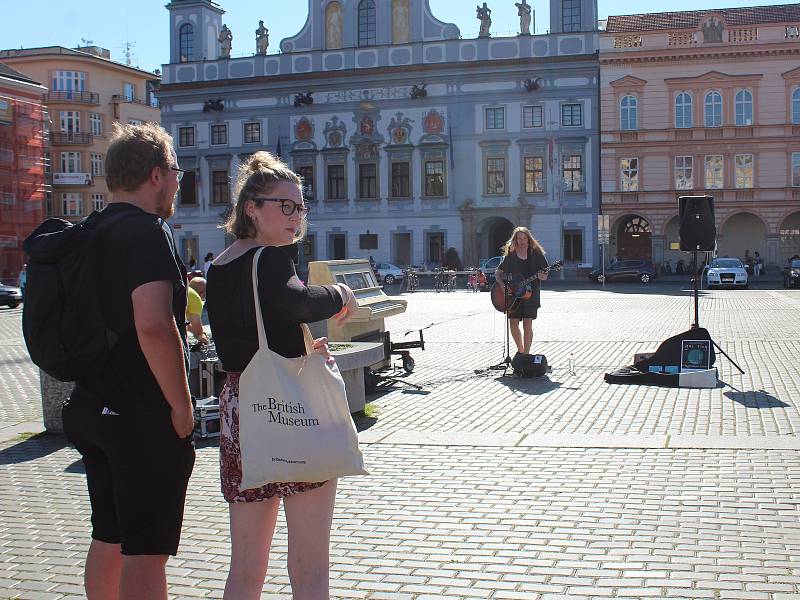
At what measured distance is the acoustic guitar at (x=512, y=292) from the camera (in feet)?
42.3

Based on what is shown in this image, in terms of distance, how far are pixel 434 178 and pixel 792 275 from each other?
21182mm

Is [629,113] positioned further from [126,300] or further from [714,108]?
[126,300]

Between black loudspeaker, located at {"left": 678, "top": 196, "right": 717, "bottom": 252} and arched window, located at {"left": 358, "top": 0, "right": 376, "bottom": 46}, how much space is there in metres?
46.9

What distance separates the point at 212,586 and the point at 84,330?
2.04 m

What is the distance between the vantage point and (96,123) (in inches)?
2904

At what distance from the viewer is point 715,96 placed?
52.5m

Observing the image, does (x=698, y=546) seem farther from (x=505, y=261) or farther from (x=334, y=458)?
(x=505, y=261)

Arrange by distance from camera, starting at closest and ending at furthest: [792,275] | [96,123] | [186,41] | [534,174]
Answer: [792,275] → [534,174] → [186,41] → [96,123]

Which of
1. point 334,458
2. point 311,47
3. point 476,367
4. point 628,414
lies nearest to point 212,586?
point 334,458

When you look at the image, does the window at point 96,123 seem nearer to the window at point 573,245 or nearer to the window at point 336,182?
the window at point 336,182

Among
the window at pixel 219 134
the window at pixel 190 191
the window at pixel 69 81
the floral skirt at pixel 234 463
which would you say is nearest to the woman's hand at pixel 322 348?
the floral skirt at pixel 234 463

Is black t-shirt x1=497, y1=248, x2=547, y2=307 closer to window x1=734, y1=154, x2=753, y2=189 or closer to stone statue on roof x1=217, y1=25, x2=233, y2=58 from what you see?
window x1=734, y1=154, x2=753, y2=189

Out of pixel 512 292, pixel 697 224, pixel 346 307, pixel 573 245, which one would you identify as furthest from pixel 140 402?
pixel 573 245

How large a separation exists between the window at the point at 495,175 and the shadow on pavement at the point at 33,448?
47.1 m
